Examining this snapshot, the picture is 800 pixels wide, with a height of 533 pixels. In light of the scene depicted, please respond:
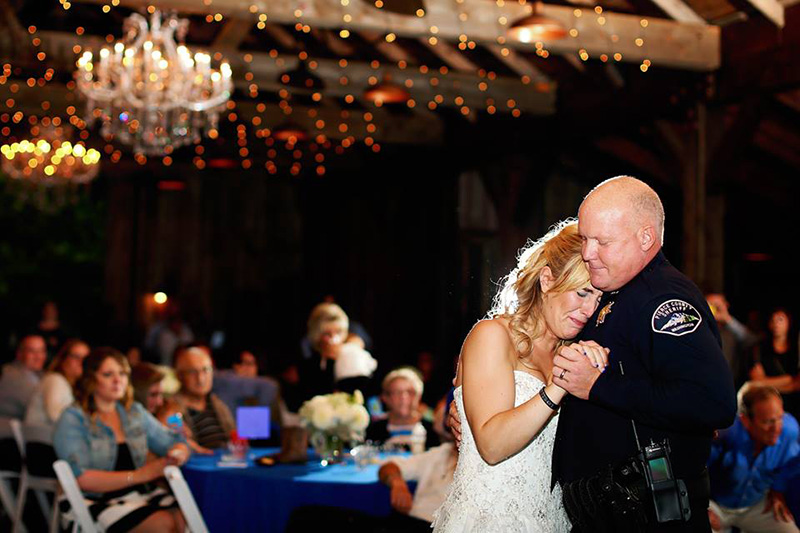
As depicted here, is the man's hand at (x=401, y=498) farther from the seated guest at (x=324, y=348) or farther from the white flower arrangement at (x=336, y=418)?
the seated guest at (x=324, y=348)

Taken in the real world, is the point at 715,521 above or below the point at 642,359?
below

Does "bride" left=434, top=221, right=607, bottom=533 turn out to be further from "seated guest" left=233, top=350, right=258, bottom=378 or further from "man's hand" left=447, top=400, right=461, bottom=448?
"seated guest" left=233, top=350, right=258, bottom=378

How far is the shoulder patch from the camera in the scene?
2031 millimetres

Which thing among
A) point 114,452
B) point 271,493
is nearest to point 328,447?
point 271,493

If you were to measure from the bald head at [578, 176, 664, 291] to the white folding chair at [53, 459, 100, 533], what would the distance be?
287 cm

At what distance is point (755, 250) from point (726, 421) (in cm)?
1088

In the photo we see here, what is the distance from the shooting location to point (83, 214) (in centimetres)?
1803

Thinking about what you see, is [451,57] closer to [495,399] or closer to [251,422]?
[251,422]

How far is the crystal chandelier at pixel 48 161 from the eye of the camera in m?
11.1

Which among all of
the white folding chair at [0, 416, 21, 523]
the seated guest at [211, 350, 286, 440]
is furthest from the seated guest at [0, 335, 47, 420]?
the seated guest at [211, 350, 286, 440]

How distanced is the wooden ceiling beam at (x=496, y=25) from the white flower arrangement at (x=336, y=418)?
2918 mm

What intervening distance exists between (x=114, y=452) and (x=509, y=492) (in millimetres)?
2712

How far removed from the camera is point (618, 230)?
82.1 inches

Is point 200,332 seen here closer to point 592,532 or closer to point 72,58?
point 72,58
